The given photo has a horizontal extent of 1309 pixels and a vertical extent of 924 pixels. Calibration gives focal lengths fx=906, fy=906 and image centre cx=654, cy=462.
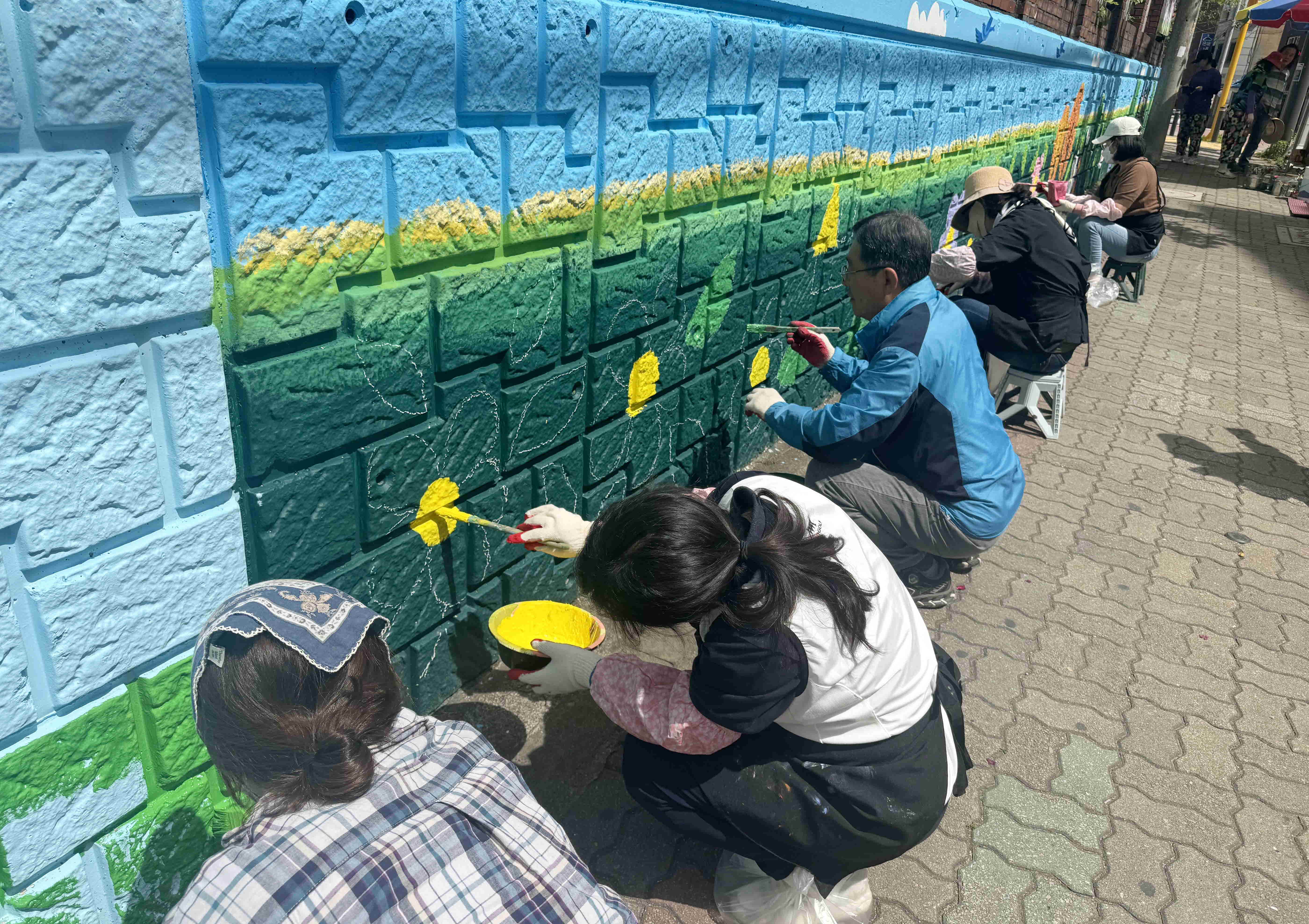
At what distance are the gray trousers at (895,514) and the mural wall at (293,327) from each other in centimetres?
75

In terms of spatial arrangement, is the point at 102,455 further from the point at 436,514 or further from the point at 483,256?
the point at 483,256

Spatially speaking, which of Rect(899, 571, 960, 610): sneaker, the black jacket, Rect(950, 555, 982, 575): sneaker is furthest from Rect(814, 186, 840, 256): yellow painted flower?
Rect(899, 571, 960, 610): sneaker

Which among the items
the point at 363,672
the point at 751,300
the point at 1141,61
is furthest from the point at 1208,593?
the point at 1141,61

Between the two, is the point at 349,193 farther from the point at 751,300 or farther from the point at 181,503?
the point at 751,300

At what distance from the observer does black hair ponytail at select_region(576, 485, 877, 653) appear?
5.70 feet

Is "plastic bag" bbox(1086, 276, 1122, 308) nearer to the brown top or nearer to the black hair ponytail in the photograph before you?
the brown top

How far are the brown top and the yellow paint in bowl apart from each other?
6.45 meters

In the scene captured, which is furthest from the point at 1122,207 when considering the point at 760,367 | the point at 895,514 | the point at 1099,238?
the point at 895,514

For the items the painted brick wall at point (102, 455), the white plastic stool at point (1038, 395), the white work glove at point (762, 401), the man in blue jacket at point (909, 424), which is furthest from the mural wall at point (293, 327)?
the white plastic stool at point (1038, 395)

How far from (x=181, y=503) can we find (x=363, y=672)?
0.62 meters

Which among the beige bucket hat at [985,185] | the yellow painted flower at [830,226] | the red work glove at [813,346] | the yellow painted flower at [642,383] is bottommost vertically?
the yellow painted flower at [642,383]

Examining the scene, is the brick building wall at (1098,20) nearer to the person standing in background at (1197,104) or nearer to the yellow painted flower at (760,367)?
the person standing in background at (1197,104)

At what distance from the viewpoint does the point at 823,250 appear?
4551mm

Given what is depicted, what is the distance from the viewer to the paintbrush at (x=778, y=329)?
11.4 feet
